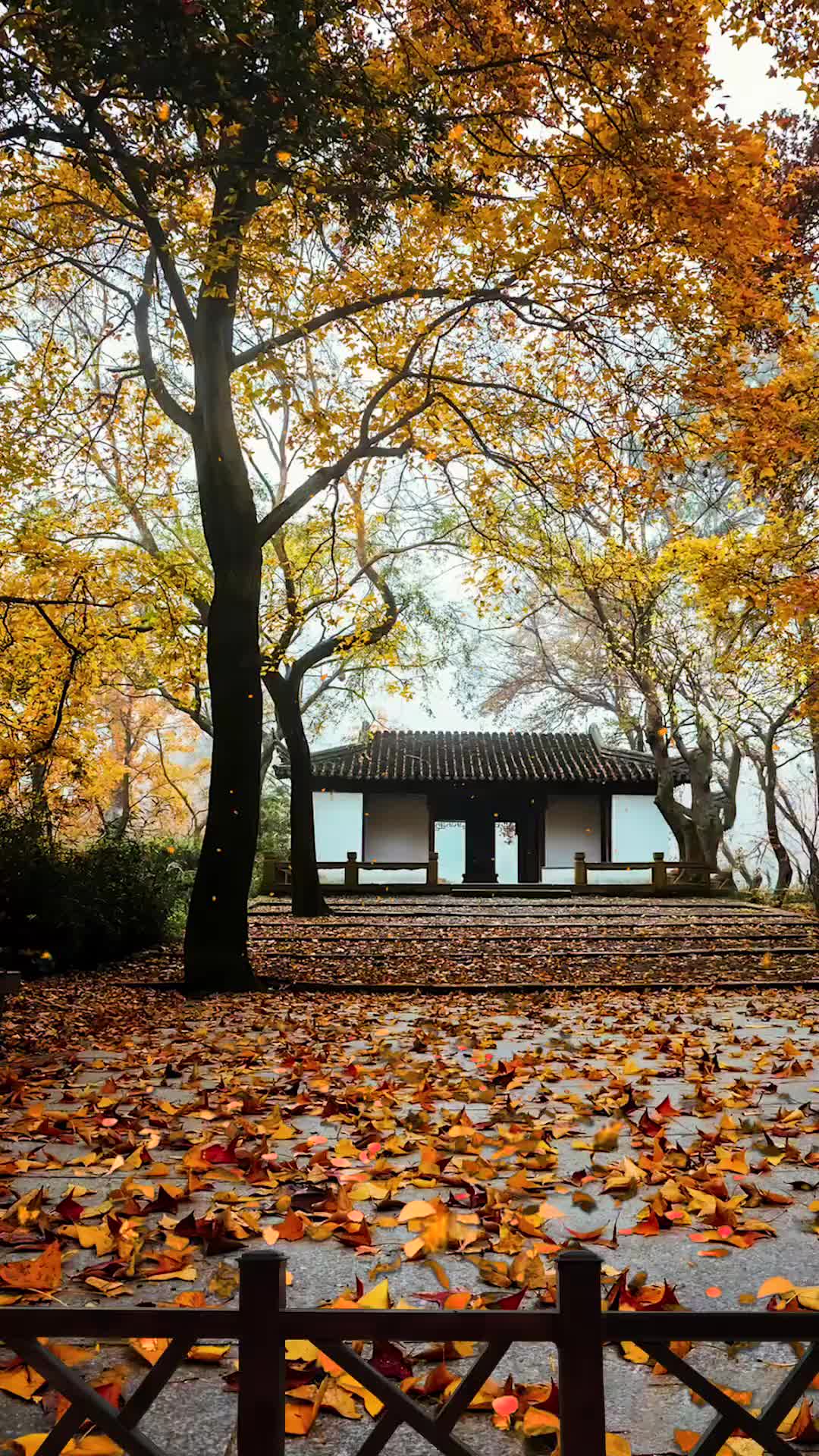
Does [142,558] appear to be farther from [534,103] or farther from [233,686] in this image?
[534,103]

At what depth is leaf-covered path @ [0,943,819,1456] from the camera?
232 centimetres

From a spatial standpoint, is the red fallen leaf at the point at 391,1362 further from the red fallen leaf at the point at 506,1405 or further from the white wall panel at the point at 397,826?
the white wall panel at the point at 397,826

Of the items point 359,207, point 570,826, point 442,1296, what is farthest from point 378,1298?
point 570,826

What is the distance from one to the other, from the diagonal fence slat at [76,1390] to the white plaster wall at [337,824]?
2303 cm

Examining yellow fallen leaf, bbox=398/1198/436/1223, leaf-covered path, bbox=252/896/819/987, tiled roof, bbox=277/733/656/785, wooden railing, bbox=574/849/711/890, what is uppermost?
tiled roof, bbox=277/733/656/785

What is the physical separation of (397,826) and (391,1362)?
2257 cm

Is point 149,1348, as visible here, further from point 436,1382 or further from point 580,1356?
point 580,1356

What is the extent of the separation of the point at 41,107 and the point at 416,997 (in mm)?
6915

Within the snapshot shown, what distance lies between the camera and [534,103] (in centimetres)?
732

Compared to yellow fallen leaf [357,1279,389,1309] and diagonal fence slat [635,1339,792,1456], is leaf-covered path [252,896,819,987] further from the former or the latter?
diagonal fence slat [635,1339,792,1456]

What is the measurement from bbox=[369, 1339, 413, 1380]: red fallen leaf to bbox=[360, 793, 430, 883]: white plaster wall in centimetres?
2241

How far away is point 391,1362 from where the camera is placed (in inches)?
91.1

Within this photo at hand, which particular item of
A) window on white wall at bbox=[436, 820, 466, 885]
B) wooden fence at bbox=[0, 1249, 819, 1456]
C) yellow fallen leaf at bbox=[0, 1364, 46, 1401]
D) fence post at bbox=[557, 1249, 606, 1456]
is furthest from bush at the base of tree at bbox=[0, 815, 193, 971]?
window on white wall at bbox=[436, 820, 466, 885]

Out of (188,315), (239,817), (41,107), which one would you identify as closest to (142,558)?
(188,315)
